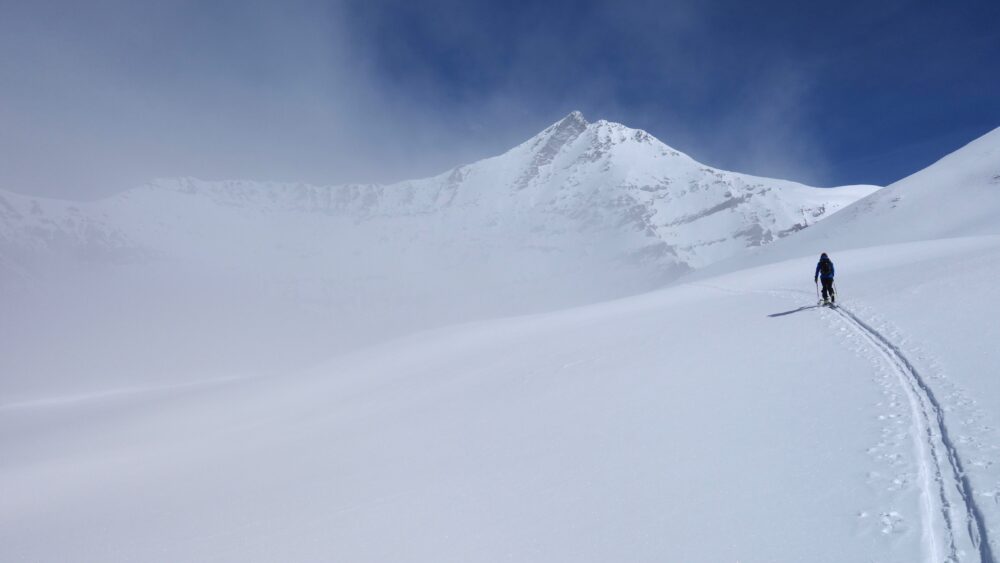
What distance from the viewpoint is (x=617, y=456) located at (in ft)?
29.9

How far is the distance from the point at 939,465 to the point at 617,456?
4085mm

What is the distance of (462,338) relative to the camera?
96.9 feet

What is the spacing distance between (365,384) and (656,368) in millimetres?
12392

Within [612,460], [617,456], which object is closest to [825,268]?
[617,456]

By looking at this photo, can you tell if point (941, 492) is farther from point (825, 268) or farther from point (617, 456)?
point (825, 268)

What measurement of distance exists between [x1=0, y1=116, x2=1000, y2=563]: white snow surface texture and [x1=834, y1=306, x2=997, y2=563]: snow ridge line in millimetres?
31

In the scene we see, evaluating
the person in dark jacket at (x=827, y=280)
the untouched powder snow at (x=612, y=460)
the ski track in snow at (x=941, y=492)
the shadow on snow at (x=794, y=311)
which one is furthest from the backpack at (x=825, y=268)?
the ski track in snow at (x=941, y=492)

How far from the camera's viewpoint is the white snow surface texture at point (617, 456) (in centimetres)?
624

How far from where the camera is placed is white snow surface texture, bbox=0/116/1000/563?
624 cm

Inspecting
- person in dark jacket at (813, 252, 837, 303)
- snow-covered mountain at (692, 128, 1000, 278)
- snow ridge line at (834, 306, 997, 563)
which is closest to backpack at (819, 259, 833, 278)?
person in dark jacket at (813, 252, 837, 303)

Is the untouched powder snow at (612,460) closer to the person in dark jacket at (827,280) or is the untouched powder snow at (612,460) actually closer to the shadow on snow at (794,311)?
the shadow on snow at (794,311)

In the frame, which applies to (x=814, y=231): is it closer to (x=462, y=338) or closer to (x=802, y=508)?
(x=462, y=338)

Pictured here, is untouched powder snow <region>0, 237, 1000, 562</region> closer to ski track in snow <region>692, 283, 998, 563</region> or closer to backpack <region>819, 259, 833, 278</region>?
ski track in snow <region>692, 283, 998, 563</region>

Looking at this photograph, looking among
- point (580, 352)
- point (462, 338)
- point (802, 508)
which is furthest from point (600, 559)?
point (462, 338)
